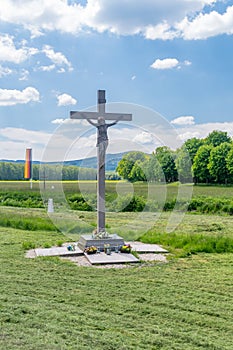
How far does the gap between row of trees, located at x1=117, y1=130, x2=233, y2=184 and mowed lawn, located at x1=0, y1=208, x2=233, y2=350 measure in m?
3.83

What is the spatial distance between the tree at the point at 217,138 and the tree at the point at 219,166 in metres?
7.86

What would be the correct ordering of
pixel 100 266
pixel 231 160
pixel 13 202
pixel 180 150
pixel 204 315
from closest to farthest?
pixel 204 315
pixel 100 266
pixel 180 150
pixel 13 202
pixel 231 160

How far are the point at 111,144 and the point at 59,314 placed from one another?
219 inches

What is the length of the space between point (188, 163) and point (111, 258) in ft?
14.8

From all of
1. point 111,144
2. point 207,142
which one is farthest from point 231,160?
point 111,144

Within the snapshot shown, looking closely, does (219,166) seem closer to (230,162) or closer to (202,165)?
(230,162)

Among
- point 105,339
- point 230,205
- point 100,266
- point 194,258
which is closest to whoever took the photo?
point 105,339

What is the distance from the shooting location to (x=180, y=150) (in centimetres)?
1227

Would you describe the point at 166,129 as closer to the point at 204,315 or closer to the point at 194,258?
the point at 194,258

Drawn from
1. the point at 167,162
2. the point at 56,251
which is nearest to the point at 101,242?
the point at 56,251

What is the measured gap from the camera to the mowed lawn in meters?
4.00

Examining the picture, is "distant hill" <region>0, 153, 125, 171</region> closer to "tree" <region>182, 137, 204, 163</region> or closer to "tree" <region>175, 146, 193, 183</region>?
"tree" <region>175, 146, 193, 183</region>

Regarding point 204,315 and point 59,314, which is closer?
point 59,314

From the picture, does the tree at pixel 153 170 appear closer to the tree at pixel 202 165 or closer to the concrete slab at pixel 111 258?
the concrete slab at pixel 111 258
